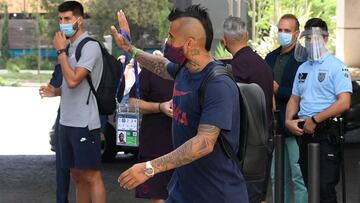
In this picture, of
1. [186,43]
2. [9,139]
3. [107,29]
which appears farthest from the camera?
[107,29]

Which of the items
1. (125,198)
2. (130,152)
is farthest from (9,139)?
(125,198)

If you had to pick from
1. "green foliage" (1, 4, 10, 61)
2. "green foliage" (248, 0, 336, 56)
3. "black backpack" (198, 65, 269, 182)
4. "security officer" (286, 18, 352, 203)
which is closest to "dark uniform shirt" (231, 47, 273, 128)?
"security officer" (286, 18, 352, 203)

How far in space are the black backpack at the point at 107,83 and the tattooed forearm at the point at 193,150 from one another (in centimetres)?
279

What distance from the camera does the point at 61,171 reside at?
741cm

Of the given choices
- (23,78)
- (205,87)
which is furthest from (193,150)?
(23,78)

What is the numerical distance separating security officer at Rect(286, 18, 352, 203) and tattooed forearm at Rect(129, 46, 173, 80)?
1.71 meters

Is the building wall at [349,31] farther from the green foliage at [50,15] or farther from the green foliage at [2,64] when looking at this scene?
the green foliage at [2,64]

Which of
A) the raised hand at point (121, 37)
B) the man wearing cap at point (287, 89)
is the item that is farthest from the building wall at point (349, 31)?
the raised hand at point (121, 37)

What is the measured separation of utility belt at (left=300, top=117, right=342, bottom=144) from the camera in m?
6.34

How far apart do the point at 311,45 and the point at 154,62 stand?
1.88 metres

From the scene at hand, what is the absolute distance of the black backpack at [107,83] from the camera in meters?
6.68

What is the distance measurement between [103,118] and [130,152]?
3393mm

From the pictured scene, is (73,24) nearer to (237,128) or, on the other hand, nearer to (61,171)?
(61,171)

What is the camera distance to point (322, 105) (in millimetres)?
6371
